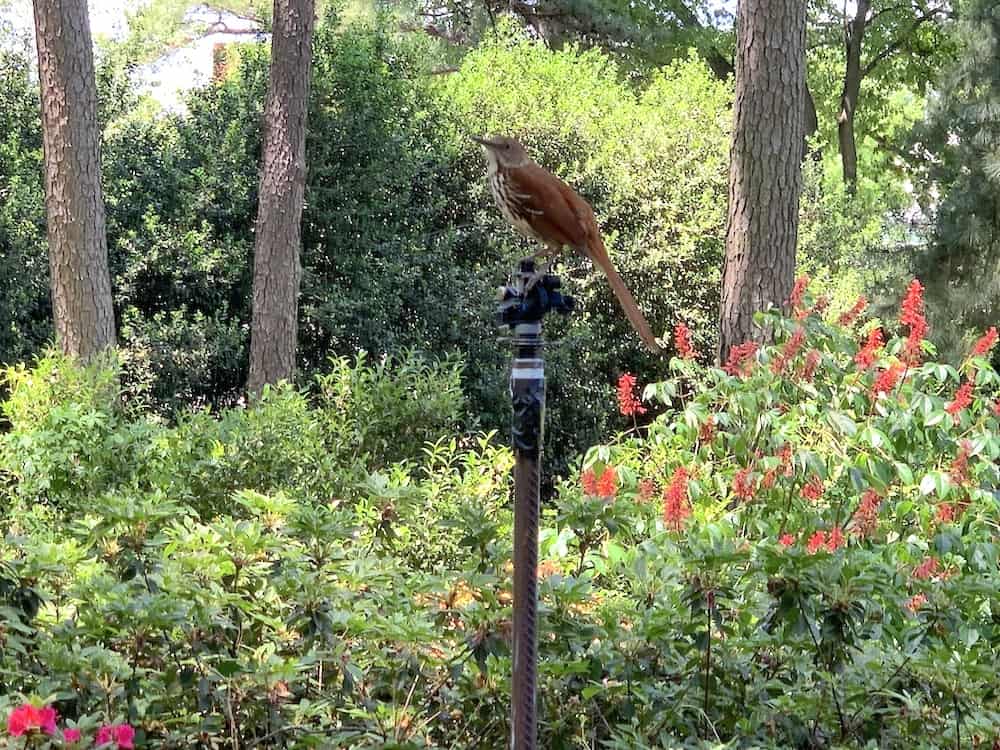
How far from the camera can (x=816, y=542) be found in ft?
10.1

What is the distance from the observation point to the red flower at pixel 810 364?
3.99 metres

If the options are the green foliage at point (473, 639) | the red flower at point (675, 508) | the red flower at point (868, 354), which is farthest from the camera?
the red flower at point (868, 354)

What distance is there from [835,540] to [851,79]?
17861 millimetres

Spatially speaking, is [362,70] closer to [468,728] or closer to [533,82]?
[533,82]

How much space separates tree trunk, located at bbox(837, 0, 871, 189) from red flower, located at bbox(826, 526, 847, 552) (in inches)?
664

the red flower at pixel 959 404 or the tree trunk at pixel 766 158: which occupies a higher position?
the tree trunk at pixel 766 158

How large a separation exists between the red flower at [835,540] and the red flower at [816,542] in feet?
0.06

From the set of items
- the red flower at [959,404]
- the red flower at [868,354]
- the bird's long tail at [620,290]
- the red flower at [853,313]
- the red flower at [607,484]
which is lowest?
the red flower at [607,484]

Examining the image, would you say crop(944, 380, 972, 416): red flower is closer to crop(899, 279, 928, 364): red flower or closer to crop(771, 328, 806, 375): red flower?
crop(899, 279, 928, 364): red flower

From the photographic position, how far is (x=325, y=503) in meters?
5.13

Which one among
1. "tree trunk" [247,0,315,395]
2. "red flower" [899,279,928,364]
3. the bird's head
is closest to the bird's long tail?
the bird's head

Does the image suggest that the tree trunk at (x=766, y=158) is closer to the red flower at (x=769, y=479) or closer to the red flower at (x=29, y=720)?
the red flower at (x=769, y=479)

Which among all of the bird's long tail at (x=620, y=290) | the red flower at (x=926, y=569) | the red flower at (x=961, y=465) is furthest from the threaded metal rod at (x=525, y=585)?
the red flower at (x=961, y=465)

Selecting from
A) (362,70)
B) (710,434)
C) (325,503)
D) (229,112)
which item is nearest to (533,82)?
(362,70)
